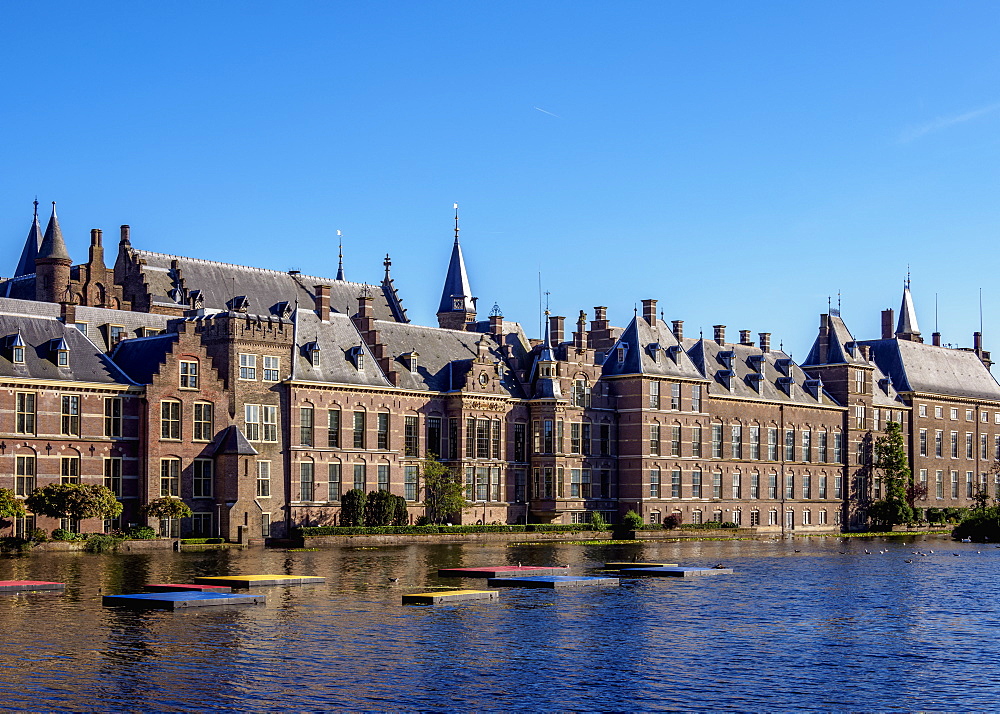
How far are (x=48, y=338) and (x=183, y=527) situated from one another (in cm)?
1336

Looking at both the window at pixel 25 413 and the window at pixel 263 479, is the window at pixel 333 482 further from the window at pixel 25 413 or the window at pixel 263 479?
the window at pixel 25 413

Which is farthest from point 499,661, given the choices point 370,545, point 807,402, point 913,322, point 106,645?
point 913,322

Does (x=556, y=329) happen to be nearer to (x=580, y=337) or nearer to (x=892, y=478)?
(x=580, y=337)

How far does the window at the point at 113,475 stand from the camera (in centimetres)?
8156

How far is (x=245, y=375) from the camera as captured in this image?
87562 mm

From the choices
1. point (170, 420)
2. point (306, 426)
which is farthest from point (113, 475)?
point (306, 426)

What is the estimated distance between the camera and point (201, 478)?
85.1 m

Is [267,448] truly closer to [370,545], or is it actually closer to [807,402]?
[370,545]

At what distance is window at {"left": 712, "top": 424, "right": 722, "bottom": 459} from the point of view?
117 m

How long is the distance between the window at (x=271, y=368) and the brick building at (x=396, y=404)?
204mm

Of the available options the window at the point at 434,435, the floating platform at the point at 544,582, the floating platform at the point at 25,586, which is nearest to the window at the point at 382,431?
the window at the point at 434,435

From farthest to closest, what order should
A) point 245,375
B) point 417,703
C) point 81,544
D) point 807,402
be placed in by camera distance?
1. point 807,402
2. point 245,375
3. point 81,544
4. point 417,703

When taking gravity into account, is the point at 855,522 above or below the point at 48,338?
below

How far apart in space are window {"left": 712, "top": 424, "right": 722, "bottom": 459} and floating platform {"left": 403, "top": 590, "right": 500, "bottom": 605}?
7218 cm
